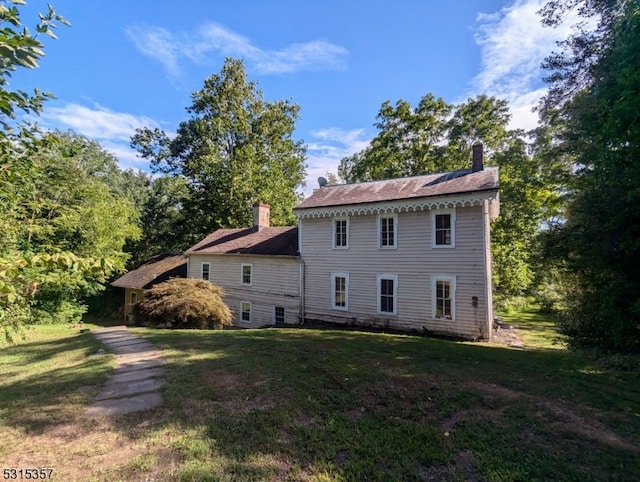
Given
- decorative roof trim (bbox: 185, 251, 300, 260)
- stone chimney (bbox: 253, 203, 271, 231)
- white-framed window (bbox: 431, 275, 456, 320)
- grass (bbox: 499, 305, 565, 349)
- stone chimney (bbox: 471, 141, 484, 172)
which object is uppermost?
stone chimney (bbox: 471, 141, 484, 172)

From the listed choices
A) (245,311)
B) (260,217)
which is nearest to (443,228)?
(245,311)

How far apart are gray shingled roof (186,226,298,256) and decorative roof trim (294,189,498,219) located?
240 centimetres

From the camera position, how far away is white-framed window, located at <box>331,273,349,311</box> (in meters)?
16.1

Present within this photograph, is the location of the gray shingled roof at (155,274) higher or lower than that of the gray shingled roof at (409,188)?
lower

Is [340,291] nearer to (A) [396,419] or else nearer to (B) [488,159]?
(A) [396,419]

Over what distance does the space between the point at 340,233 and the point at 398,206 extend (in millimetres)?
3293

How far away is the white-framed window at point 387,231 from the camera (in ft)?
49.4

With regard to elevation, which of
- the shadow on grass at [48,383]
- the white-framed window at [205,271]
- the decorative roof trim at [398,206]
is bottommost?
the shadow on grass at [48,383]

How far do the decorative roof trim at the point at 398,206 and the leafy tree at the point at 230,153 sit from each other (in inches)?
542

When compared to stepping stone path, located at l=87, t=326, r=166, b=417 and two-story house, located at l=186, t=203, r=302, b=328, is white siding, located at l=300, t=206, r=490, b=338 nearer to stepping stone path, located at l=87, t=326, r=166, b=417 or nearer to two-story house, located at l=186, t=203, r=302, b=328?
two-story house, located at l=186, t=203, r=302, b=328

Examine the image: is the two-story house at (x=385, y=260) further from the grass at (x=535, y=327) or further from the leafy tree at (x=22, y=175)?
the leafy tree at (x=22, y=175)

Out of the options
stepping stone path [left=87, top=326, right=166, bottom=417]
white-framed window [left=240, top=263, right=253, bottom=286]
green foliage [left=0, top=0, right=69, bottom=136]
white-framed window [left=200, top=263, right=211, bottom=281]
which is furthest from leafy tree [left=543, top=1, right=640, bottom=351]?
white-framed window [left=200, top=263, right=211, bottom=281]

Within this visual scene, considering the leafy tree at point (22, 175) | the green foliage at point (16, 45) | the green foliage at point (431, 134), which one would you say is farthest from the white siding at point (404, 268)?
the green foliage at point (431, 134)

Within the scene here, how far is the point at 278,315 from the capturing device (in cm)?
1831
